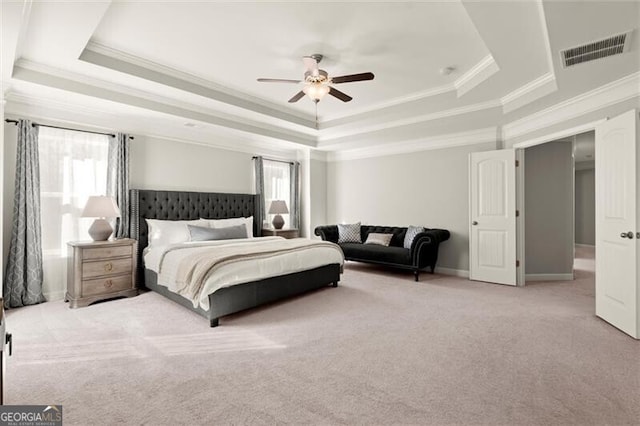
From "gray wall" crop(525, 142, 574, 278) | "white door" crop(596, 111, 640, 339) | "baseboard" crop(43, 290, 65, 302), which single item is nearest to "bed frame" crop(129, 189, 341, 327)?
"baseboard" crop(43, 290, 65, 302)

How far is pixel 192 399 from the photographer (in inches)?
77.0

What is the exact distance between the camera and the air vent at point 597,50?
2.48 meters

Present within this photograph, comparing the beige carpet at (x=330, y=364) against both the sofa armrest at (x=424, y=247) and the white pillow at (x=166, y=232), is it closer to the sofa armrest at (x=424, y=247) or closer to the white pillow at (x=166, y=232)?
the white pillow at (x=166, y=232)

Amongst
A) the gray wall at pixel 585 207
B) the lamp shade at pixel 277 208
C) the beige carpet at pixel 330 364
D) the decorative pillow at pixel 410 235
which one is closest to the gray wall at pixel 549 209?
the beige carpet at pixel 330 364

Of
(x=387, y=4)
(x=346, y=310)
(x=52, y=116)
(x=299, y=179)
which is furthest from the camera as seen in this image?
(x=299, y=179)

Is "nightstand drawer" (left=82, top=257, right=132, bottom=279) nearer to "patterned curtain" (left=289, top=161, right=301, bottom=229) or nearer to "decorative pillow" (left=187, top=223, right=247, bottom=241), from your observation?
"decorative pillow" (left=187, top=223, right=247, bottom=241)

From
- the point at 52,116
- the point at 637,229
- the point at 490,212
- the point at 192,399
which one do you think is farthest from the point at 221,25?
the point at 490,212

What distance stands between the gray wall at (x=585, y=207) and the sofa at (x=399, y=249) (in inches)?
265

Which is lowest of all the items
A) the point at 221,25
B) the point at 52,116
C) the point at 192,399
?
the point at 192,399

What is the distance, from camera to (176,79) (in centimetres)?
383

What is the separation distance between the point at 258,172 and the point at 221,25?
3.45m

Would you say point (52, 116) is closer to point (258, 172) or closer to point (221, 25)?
point (221, 25)

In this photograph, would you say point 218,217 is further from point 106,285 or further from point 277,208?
point 106,285

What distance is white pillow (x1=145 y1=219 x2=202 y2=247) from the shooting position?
4.52 metres
